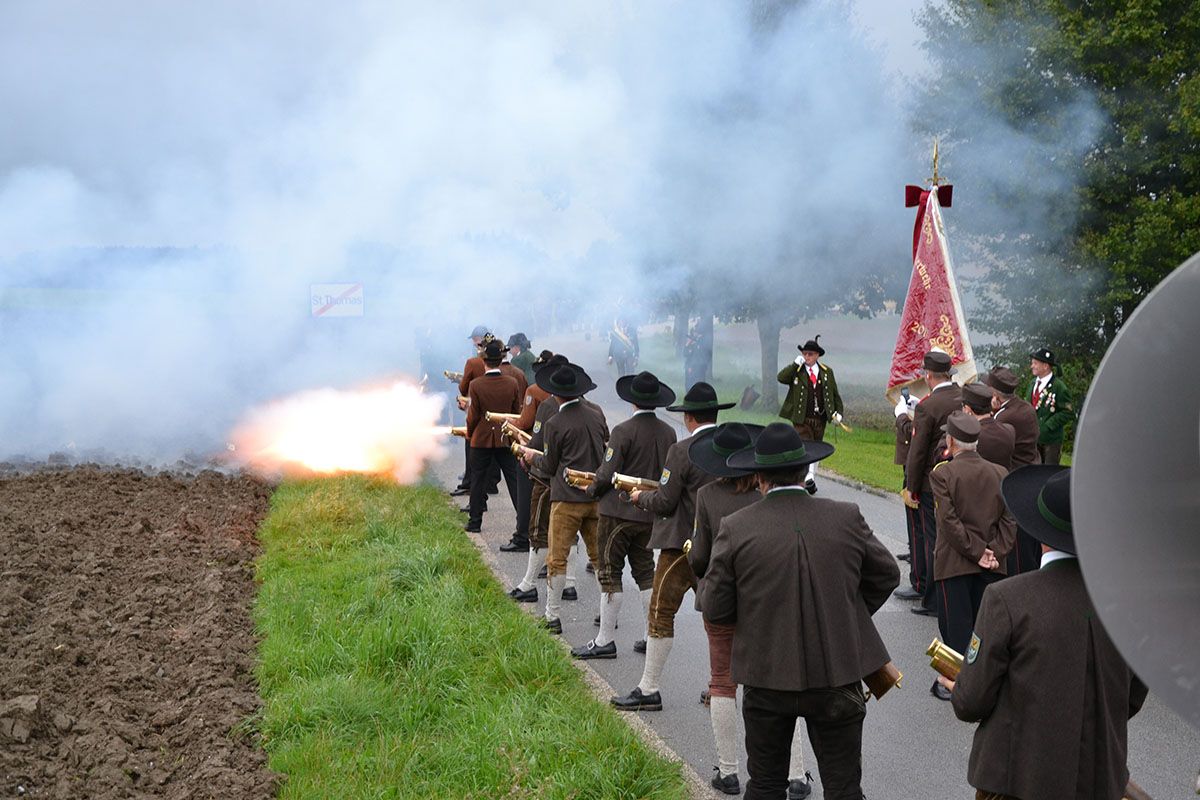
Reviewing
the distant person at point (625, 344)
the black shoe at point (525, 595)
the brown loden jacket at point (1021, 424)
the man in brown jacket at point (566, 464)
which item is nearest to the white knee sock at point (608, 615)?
the man in brown jacket at point (566, 464)

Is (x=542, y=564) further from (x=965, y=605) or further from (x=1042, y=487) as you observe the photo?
(x=1042, y=487)

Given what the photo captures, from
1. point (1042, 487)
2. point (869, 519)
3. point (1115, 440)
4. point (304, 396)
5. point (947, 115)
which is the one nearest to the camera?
point (1115, 440)

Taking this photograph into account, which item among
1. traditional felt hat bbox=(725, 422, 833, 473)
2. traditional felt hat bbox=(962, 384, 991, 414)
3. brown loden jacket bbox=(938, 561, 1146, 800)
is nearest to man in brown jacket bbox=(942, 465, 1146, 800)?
brown loden jacket bbox=(938, 561, 1146, 800)

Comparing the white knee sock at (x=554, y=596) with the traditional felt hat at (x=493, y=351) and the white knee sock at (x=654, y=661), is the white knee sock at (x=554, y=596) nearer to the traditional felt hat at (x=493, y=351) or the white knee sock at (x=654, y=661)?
the white knee sock at (x=654, y=661)

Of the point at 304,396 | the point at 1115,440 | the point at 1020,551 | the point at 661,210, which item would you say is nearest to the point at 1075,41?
the point at 661,210

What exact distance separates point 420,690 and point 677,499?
6.31ft

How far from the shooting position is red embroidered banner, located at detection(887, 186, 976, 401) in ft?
35.3

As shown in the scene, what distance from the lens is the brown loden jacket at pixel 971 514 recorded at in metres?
6.71

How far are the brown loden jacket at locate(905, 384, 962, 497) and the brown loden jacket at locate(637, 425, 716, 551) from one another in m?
2.54

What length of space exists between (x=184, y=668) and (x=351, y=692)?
144 centimetres

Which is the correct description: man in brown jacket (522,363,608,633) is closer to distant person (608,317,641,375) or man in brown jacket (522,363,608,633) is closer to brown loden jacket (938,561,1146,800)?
brown loden jacket (938,561,1146,800)

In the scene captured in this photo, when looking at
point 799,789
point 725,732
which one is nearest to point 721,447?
point 725,732

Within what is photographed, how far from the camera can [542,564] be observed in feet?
32.6

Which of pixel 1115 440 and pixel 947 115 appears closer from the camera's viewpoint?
pixel 1115 440
